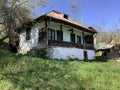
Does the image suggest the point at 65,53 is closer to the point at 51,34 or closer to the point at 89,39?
the point at 51,34

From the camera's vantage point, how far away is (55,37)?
2355 cm

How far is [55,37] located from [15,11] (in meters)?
5.32

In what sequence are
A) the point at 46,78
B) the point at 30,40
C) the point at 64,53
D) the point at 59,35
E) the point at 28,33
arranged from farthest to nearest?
the point at 28,33 < the point at 30,40 < the point at 59,35 < the point at 64,53 < the point at 46,78

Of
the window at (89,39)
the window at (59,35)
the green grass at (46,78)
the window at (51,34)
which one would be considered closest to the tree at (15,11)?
the window at (51,34)

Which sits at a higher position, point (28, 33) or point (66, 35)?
point (28, 33)

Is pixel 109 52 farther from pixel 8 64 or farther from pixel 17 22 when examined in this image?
pixel 8 64

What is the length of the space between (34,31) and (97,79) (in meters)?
12.4

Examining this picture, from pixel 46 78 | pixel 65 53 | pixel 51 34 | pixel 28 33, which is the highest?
pixel 28 33

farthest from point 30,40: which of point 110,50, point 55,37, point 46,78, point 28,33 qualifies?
point 110,50

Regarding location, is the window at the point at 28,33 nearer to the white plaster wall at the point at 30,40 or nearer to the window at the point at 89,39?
the white plaster wall at the point at 30,40

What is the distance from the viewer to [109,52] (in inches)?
1625

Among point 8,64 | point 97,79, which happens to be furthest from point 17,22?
point 97,79

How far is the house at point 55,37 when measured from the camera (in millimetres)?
21719

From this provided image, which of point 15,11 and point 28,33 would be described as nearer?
point 15,11
